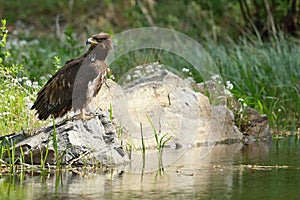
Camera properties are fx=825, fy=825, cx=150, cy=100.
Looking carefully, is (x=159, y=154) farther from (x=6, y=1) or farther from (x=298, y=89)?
(x=6, y=1)

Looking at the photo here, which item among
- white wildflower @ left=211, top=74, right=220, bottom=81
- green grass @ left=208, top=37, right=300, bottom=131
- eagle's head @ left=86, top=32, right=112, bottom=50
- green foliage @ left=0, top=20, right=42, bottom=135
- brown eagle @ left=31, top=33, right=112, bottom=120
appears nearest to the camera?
brown eagle @ left=31, top=33, right=112, bottom=120

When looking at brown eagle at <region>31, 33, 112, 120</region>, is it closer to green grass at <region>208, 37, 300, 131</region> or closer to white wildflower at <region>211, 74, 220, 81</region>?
white wildflower at <region>211, 74, 220, 81</region>

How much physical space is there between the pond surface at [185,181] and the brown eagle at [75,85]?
909mm

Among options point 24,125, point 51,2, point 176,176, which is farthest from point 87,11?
point 176,176

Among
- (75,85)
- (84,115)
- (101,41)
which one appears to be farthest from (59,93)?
(101,41)

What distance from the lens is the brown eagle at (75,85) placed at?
820 centimetres

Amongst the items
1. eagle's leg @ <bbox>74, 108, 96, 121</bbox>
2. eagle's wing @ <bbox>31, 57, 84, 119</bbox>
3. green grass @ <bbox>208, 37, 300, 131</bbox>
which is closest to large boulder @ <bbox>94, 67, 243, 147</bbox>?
eagle's leg @ <bbox>74, 108, 96, 121</bbox>

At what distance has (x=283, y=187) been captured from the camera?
259 inches

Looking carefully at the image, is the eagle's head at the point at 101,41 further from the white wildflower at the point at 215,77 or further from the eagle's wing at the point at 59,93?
the white wildflower at the point at 215,77

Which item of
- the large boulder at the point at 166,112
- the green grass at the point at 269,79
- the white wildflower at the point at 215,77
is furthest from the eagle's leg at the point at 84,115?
the green grass at the point at 269,79

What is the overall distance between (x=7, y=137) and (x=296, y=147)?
10.5ft

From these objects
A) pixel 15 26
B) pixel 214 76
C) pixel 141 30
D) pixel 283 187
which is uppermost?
pixel 15 26

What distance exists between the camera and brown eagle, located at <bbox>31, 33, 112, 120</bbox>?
820cm

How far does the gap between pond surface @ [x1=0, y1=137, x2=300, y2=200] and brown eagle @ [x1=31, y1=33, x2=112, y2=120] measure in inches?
35.8
